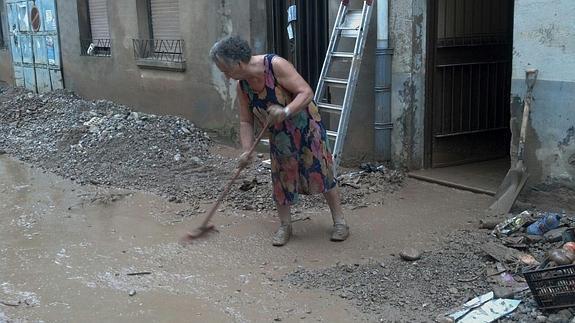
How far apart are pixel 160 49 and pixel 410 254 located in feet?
21.3

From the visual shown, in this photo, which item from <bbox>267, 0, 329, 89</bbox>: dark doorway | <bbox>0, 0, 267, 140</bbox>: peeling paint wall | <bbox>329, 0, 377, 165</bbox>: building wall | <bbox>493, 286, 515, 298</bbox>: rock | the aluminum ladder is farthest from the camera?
<bbox>0, 0, 267, 140</bbox>: peeling paint wall

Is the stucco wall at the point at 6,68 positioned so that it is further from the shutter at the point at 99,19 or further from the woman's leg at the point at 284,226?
the woman's leg at the point at 284,226

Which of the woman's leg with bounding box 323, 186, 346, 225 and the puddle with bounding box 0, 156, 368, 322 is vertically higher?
the woman's leg with bounding box 323, 186, 346, 225

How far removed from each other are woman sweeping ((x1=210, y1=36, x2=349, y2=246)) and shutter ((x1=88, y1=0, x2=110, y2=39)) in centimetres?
720

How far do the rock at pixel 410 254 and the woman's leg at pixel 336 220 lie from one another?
571mm

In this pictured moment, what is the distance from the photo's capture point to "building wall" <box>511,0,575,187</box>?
477 centimetres

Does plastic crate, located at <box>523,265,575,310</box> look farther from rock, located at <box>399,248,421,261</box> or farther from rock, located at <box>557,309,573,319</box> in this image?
rock, located at <box>399,248,421,261</box>

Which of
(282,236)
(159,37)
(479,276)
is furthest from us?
(159,37)

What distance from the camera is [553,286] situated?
10.9 ft

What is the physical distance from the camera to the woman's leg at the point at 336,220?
4.80 meters

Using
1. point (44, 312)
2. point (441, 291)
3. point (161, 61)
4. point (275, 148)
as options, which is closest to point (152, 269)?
point (44, 312)

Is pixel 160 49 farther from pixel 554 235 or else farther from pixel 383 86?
pixel 554 235

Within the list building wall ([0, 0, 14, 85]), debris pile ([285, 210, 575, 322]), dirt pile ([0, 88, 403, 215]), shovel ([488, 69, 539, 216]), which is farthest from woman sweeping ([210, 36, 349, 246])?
building wall ([0, 0, 14, 85])

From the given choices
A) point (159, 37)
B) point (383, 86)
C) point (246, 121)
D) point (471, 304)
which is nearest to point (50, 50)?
point (159, 37)
